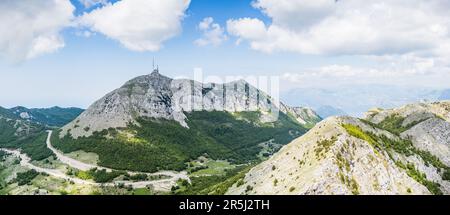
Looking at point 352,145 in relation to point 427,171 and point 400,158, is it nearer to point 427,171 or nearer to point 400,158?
point 400,158

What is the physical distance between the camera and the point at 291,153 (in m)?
112

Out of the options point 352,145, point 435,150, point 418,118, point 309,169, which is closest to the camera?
point 309,169

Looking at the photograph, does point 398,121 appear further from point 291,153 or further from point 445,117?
point 291,153

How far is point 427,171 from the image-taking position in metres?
136

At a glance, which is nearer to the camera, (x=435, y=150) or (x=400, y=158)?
(x=400, y=158)

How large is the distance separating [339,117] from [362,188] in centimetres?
5266

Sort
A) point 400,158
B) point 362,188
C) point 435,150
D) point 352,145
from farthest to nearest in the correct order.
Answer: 1. point 435,150
2. point 400,158
3. point 352,145
4. point 362,188
